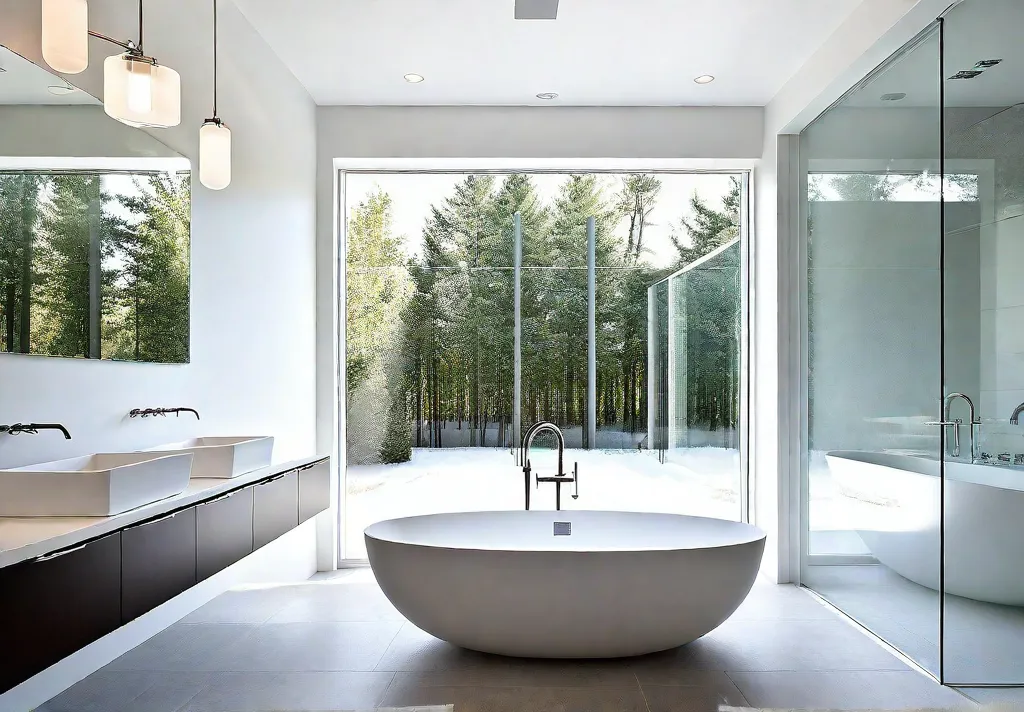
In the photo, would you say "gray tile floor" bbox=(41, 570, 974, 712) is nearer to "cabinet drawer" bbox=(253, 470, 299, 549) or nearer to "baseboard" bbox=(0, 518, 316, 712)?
"baseboard" bbox=(0, 518, 316, 712)

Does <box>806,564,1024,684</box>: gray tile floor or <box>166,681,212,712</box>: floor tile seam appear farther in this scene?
<box>806,564,1024,684</box>: gray tile floor

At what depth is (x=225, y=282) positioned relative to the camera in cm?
347

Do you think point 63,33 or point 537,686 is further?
point 537,686

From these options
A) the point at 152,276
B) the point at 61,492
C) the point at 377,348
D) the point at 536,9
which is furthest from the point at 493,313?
the point at 61,492

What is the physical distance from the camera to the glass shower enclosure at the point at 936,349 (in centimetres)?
294

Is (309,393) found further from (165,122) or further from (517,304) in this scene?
(165,122)

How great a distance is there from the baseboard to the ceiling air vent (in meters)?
2.81

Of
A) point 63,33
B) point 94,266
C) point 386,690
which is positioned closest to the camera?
point 63,33

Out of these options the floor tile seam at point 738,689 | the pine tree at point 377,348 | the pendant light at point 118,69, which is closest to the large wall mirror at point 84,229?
the pendant light at point 118,69

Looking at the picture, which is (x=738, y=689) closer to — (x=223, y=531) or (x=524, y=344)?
(x=223, y=531)

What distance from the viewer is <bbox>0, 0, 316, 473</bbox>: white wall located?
238cm

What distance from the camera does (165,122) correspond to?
7.90 ft

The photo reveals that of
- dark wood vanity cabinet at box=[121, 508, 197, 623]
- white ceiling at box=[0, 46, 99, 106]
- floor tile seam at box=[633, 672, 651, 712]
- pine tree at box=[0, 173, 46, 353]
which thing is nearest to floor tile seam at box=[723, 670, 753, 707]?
floor tile seam at box=[633, 672, 651, 712]

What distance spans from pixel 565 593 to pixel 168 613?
5.37 feet
